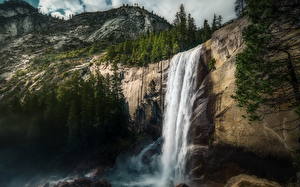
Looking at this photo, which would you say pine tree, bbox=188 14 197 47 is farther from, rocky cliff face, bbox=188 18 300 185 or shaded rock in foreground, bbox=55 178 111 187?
shaded rock in foreground, bbox=55 178 111 187

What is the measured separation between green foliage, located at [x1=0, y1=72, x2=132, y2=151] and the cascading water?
7.79m

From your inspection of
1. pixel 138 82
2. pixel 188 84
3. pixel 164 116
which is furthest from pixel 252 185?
pixel 138 82

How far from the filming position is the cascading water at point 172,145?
33844 millimetres

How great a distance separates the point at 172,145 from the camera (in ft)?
123

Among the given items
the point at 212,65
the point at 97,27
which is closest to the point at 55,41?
the point at 97,27

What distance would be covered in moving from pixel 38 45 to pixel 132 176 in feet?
437

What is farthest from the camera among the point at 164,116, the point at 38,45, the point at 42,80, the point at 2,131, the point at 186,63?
the point at 38,45

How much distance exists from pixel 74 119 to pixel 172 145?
20.3m

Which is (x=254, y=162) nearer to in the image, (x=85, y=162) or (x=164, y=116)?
(x=164, y=116)

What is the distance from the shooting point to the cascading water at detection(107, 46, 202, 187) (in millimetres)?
33844

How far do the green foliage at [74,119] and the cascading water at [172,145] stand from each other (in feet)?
25.6

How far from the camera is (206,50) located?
38281mm

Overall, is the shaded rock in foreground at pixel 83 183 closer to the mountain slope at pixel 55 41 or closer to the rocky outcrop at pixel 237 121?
the rocky outcrop at pixel 237 121

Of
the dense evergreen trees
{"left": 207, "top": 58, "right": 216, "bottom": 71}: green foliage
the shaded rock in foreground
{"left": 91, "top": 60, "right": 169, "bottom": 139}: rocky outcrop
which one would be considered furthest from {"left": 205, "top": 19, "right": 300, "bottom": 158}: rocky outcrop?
the dense evergreen trees
